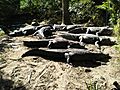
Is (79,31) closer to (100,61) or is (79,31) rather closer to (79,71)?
(100,61)

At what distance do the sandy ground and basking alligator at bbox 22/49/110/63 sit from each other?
222mm

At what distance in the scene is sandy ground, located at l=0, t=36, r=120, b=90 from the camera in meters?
6.61

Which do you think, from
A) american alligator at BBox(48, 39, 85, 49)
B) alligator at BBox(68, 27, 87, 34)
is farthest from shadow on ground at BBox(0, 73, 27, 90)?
alligator at BBox(68, 27, 87, 34)

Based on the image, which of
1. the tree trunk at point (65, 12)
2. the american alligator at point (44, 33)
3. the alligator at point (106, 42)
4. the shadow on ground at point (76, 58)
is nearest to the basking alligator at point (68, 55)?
the shadow on ground at point (76, 58)

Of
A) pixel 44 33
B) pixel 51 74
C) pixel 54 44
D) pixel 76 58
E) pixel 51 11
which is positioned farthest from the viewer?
pixel 51 11

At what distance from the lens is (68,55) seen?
26.5 feet

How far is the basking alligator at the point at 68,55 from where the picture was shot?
26.6 ft

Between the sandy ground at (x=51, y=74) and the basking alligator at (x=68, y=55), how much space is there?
0.22m

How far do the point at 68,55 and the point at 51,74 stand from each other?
1127 mm

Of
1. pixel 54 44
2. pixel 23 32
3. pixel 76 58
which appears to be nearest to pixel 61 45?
pixel 54 44

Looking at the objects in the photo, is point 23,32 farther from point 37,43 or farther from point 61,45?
point 61,45

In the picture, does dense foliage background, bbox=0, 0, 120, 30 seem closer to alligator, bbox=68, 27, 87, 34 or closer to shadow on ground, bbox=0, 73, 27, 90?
alligator, bbox=68, 27, 87, 34

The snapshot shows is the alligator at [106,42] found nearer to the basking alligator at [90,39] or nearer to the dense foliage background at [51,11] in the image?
the basking alligator at [90,39]

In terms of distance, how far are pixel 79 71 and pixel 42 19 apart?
985 centimetres
